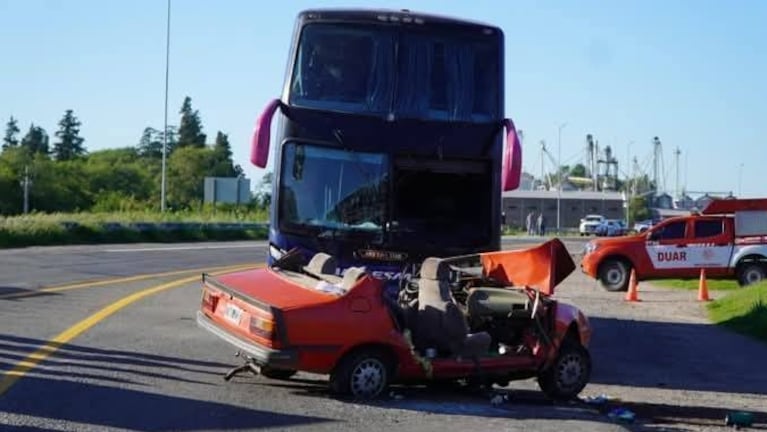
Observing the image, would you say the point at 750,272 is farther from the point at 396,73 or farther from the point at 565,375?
the point at 565,375

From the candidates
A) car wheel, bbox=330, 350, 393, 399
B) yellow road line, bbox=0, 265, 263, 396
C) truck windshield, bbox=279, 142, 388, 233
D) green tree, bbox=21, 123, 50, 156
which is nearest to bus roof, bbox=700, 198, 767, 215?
yellow road line, bbox=0, 265, 263, 396

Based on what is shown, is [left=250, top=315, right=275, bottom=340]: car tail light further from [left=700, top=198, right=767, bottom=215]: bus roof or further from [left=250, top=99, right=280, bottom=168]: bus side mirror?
[left=700, top=198, right=767, bottom=215]: bus roof

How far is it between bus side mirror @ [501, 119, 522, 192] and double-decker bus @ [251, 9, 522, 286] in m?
0.01

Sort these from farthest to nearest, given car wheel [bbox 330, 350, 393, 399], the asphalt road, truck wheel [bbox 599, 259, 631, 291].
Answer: truck wheel [bbox 599, 259, 631, 291] < car wheel [bbox 330, 350, 393, 399] < the asphalt road

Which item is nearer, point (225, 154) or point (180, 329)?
point (180, 329)

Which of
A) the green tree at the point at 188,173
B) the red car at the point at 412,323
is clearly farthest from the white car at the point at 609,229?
the red car at the point at 412,323

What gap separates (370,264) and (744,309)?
36.3 ft

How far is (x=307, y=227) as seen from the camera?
13.0m

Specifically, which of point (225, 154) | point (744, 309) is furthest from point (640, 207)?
point (744, 309)

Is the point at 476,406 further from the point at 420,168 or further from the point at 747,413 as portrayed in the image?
the point at 420,168

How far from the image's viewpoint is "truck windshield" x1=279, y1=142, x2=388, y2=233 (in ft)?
42.7

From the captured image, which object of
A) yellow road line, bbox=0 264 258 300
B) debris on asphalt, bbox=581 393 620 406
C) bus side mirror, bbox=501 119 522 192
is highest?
bus side mirror, bbox=501 119 522 192

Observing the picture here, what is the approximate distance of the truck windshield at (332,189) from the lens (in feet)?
42.7

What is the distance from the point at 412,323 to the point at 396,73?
3.86 m
